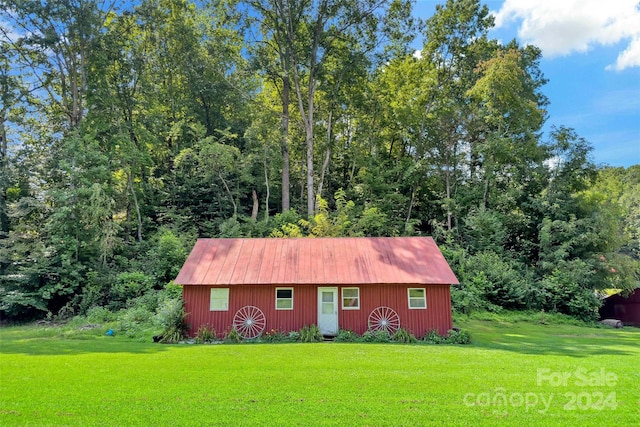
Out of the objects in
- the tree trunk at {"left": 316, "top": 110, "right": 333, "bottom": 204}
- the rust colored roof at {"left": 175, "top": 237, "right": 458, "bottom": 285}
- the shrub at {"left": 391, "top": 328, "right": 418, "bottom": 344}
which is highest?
the tree trunk at {"left": 316, "top": 110, "right": 333, "bottom": 204}

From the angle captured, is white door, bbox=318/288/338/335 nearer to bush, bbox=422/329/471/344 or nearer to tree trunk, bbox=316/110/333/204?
bush, bbox=422/329/471/344

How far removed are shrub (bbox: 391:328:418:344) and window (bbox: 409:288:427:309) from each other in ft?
3.29

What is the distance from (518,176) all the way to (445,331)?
15588 mm

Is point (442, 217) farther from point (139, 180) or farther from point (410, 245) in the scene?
point (139, 180)

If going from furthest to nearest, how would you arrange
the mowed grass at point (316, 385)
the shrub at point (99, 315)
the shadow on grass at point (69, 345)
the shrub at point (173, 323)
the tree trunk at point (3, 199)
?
the tree trunk at point (3, 199)
the shrub at point (99, 315)
the shrub at point (173, 323)
the shadow on grass at point (69, 345)
the mowed grass at point (316, 385)

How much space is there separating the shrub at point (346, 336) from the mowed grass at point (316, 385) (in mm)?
1700

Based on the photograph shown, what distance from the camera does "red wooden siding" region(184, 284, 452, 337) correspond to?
14.3 m

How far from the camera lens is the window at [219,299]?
14.4 metres

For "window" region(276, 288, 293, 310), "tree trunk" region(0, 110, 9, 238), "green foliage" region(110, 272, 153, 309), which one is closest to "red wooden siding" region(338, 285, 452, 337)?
"window" region(276, 288, 293, 310)

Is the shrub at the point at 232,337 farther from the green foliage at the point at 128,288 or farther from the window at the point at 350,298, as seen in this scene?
the green foliage at the point at 128,288

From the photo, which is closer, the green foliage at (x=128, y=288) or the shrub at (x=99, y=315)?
the shrub at (x=99, y=315)

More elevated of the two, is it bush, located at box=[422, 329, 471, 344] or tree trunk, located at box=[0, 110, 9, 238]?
tree trunk, located at box=[0, 110, 9, 238]

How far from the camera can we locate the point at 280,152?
26375 mm

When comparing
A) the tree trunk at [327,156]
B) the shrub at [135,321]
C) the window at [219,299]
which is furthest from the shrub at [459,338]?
the tree trunk at [327,156]
